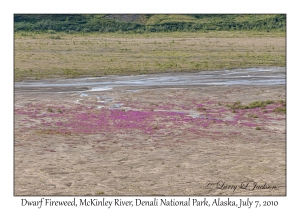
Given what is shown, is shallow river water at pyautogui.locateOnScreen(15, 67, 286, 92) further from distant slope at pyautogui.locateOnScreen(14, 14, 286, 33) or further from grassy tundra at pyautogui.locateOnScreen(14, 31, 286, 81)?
distant slope at pyautogui.locateOnScreen(14, 14, 286, 33)

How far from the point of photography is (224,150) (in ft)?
85.9

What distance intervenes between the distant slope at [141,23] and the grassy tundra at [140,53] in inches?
278

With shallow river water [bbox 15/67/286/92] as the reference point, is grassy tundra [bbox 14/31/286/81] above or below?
above

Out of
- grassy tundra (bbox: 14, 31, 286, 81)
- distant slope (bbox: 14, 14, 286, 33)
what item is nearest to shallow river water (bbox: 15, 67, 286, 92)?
A: grassy tundra (bbox: 14, 31, 286, 81)

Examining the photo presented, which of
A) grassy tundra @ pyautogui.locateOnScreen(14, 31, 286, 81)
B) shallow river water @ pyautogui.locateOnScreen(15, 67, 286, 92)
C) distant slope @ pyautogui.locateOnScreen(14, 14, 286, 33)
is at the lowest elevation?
shallow river water @ pyautogui.locateOnScreen(15, 67, 286, 92)

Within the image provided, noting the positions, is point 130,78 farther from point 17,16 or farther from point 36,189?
point 17,16

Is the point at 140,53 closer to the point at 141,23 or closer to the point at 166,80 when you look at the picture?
the point at 166,80

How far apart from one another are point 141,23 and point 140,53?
52.2 meters

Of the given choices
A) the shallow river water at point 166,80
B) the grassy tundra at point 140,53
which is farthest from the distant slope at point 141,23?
the shallow river water at point 166,80

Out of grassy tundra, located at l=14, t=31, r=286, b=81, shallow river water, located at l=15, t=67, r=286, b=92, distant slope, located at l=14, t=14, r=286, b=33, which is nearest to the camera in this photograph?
shallow river water, located at l=15, t=67, r=286, b=92

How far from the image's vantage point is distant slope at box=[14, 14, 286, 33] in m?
124

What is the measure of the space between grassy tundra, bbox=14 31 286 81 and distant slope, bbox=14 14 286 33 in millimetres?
7058

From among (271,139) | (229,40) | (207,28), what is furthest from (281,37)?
(271,139)

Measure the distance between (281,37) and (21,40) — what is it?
145 feet
